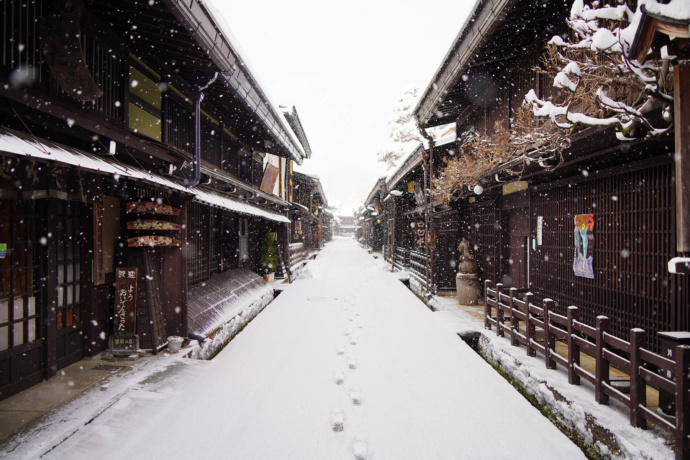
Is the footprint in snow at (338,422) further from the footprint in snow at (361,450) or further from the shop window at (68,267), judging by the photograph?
the shop window at (68,267)

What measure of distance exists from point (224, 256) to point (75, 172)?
7.05 metres

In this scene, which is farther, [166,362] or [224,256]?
[224,256]

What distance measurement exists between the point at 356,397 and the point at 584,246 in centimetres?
482

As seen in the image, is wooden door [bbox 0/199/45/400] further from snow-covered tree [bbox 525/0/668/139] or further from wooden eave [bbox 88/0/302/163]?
snow-covered tree [bbox 525/0/668/139]

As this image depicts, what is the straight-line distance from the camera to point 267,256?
14859 mm

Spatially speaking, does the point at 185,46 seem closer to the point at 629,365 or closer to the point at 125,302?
the point at 125,302

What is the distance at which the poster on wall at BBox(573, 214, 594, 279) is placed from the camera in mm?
6137

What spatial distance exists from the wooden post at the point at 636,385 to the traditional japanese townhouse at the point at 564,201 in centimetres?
152

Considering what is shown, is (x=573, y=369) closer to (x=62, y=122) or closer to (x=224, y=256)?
(x=62, y=122)

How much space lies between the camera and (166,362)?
5.55 m

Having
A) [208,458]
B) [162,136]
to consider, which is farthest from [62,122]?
[208,458]

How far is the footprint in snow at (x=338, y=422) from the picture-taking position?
394cm

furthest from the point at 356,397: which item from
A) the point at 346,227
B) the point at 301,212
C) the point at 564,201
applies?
the point at 346,227

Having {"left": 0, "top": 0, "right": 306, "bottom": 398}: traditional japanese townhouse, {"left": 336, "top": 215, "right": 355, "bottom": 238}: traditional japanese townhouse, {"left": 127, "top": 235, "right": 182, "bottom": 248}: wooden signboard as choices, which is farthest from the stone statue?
{"left": 336, "top": 215, "right": 355, "bottom": 238}: traditional japanese townhouse
